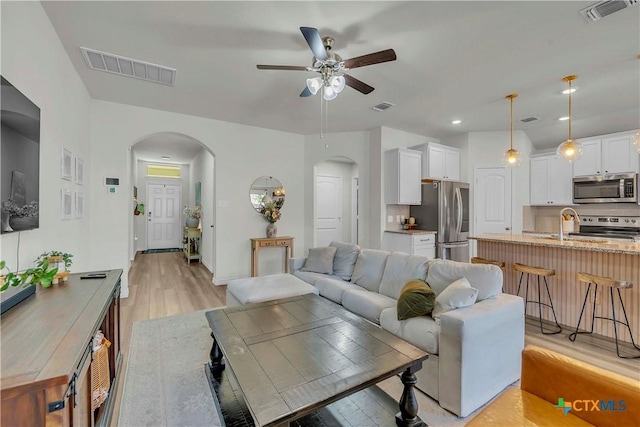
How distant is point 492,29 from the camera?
7.70 ft

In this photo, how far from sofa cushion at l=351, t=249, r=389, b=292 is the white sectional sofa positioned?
0.26 m

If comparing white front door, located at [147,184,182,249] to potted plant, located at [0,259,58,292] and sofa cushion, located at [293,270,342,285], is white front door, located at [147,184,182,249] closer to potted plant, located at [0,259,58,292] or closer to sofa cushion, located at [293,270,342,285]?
sofa cushion, located at [293,270,342,285]

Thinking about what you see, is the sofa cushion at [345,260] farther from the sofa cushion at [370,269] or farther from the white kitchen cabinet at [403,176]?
the white kitchen cabinet at [403,176]

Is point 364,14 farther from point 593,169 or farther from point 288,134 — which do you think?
point 593,169

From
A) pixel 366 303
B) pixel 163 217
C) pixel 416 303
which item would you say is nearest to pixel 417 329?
pixel 416 303

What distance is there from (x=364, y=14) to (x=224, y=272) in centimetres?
421

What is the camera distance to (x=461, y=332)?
1.76m

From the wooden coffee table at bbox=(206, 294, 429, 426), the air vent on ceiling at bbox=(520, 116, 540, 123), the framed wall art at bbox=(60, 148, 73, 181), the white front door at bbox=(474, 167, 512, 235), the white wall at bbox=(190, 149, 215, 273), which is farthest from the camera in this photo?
the white wall at bbox=(190, 149, 215, 273)

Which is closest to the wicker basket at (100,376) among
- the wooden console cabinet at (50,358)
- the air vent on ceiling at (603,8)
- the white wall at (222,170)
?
the wooden console cabinet at (50,358)

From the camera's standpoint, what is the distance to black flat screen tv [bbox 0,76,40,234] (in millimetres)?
1513

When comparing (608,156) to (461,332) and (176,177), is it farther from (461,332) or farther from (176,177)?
(176,177)

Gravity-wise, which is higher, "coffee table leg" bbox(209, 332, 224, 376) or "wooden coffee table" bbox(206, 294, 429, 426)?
"wooden coffee table" bbox(206, 294, 429, 426)

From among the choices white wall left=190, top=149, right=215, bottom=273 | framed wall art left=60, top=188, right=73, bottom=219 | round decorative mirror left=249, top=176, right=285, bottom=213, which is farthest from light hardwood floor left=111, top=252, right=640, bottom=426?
round decorative mirror left=249, top=176, right=285, bottom=213

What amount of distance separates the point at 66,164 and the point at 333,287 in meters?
2.90
